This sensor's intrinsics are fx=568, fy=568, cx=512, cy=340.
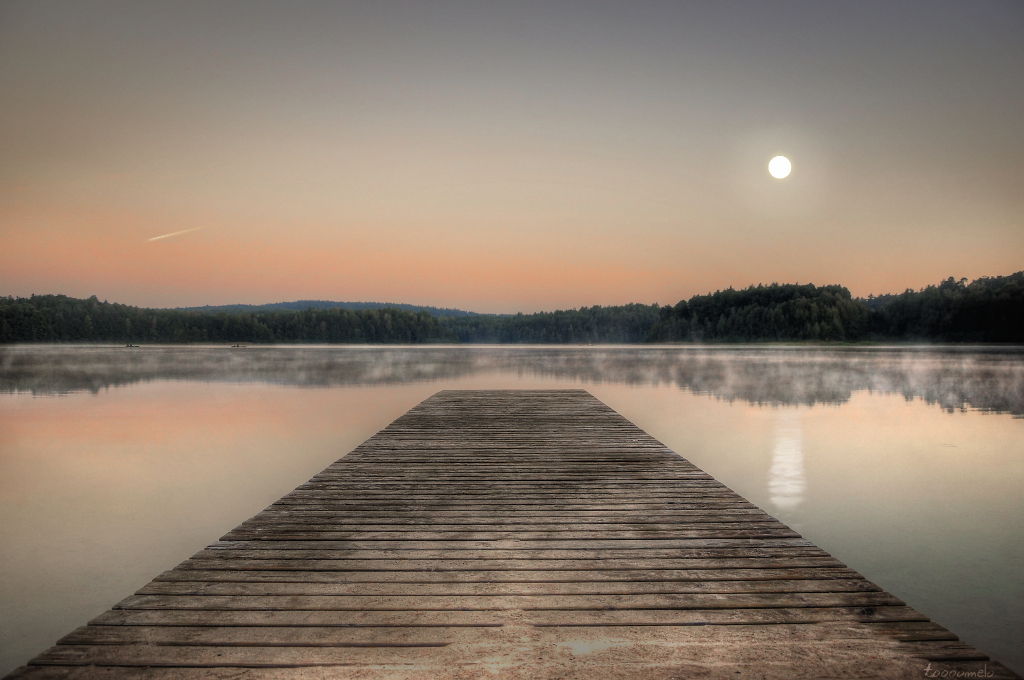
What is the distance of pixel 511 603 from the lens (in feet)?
8.33

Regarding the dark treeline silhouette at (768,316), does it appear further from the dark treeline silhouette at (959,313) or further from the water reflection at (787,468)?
the water reflection at (787,468)

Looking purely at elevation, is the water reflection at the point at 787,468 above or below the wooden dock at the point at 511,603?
below

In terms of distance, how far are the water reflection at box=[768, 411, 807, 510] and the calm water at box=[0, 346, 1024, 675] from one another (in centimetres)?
4

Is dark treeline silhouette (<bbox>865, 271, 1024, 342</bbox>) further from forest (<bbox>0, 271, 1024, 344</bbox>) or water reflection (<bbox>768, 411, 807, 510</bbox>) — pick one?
water reflection (<bbox>768, 411, 807, 510</bbox>)

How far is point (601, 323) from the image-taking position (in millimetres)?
93750

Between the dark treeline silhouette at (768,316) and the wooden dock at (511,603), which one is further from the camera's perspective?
the dark treeline silhouette at (768,316)

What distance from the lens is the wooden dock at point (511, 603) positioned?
210cm

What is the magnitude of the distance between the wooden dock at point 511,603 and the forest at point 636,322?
7465 centimetres

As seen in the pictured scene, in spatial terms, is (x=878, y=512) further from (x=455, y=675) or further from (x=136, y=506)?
(x=136, y=506)

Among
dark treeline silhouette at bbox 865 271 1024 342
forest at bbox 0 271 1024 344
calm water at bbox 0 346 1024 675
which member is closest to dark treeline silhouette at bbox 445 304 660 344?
forest at bbox 0 271 1024 344

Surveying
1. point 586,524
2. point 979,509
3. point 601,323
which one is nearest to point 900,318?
point 601,323

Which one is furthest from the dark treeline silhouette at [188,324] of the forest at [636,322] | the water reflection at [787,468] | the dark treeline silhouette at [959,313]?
the water reflection at [787,468]

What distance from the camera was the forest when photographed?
64250mm

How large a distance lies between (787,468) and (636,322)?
3394 inches
